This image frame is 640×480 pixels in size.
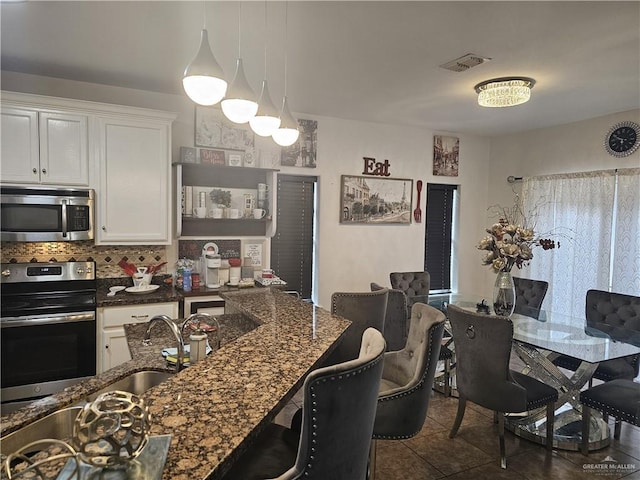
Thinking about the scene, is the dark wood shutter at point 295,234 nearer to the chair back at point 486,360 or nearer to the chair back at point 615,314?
the chair back at point 486,360

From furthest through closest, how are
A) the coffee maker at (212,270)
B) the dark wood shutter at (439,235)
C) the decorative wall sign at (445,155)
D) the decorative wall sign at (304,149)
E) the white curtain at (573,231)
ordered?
the dark wood shutter at (439,235) → the decorative wall sign at (445,155) → the decorative wall sign at (304,149) → the white curtain at (573,231) → the coffee maker at (212,270)

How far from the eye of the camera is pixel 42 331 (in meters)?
2.96

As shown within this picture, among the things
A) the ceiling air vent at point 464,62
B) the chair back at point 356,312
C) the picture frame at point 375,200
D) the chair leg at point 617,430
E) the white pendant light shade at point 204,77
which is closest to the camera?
the white pendant light shade at point 204,77

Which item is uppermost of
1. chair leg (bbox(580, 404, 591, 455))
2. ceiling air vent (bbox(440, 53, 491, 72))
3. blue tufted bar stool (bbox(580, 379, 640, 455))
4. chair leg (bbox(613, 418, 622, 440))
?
ceiling air vent (bbox(440, 53, 491, 72))

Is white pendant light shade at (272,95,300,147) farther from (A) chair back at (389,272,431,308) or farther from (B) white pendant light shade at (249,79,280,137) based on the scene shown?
(A) chair back at (389,272,431,308)

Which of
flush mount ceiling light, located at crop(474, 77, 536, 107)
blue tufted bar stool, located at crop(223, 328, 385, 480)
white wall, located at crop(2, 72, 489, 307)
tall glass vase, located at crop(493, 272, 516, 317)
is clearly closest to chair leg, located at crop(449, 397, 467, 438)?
tall glass vase, located at crop(493, 272, 516, 317)

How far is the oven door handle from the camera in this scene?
2867 millimetres

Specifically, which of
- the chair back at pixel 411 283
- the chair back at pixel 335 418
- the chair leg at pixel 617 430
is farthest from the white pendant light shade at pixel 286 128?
the chair leg at pixel 617 430

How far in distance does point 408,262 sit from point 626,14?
346 centimetres

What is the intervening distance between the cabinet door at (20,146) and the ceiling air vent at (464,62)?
3092mm

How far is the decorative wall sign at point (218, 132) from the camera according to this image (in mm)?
3967

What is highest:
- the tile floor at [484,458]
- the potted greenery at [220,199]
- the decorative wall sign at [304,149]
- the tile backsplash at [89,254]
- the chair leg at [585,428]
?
the decorative wall sign at [304,149]

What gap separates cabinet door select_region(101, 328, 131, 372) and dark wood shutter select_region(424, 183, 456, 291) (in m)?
3.80

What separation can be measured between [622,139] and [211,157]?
4.19 meters
